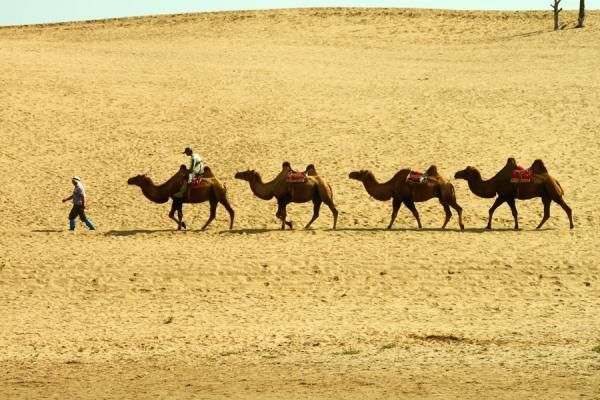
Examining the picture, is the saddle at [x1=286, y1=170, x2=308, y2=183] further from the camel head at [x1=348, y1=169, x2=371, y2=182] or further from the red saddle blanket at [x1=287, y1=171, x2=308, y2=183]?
the camel head at [x1=348, y1=169, x2=371, y2=182]

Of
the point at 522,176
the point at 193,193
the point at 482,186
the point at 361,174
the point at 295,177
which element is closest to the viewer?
the point at 522,176

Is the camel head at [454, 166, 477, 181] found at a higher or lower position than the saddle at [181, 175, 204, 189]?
higher

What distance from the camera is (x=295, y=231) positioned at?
71.2 ft

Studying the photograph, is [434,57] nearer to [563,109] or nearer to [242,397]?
[563,109]

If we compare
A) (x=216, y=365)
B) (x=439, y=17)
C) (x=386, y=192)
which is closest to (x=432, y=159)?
(x=386, y=192)

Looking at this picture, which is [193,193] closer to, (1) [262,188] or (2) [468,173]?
(1) [262,188]

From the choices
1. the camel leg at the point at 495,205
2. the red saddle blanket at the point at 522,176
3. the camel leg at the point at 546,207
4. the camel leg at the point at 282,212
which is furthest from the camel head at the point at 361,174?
the camel leg at the point at 546,207

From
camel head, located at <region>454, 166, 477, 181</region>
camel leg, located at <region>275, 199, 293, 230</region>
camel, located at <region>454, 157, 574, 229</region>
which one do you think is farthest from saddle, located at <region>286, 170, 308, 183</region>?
camel, located at <region>454, 157, 574, 229</region>

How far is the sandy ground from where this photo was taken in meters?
12.3

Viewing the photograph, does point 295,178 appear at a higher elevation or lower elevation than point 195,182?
Answer: higher

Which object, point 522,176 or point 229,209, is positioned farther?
point 229,209

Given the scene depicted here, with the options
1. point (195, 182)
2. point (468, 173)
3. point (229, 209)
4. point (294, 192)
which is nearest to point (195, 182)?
point (195, 182)

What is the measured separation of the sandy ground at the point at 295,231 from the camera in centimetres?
1228

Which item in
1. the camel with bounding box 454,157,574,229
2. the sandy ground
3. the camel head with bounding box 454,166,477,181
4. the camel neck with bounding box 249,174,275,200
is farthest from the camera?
the camel head with bounding box 454,166,477,181
